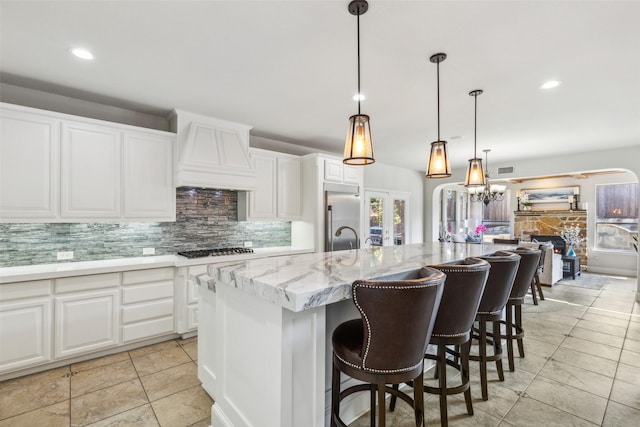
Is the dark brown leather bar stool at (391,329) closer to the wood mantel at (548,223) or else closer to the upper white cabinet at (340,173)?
the upper white cabinet at (340,173)

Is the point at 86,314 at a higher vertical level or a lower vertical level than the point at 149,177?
lower

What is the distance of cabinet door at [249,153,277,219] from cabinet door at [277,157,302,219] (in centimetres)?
10

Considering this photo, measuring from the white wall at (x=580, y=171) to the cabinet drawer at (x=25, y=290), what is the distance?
728 cm

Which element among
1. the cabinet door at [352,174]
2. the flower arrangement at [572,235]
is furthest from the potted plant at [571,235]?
the cabinet door at [352,174]

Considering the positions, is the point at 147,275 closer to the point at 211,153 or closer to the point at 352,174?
the point at 211,153

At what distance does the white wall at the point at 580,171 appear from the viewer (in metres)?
5.24

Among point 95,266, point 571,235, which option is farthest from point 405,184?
point 95,266

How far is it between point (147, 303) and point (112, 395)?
0.97 m

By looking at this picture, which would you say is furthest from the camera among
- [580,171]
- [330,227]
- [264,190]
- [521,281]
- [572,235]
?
[572,235]

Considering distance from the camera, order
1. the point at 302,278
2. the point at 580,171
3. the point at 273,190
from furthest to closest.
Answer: the point at 580,171 → the point at 273,190 → the point at 302,278

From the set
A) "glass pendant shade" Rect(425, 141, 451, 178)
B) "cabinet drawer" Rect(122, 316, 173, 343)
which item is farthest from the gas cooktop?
"glass pendant shade" Rect(425, 141, 451, 178)

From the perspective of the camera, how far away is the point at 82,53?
92.0 inches

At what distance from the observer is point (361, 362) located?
1.49 m

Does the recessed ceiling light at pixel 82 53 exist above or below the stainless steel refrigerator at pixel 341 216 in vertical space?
above
